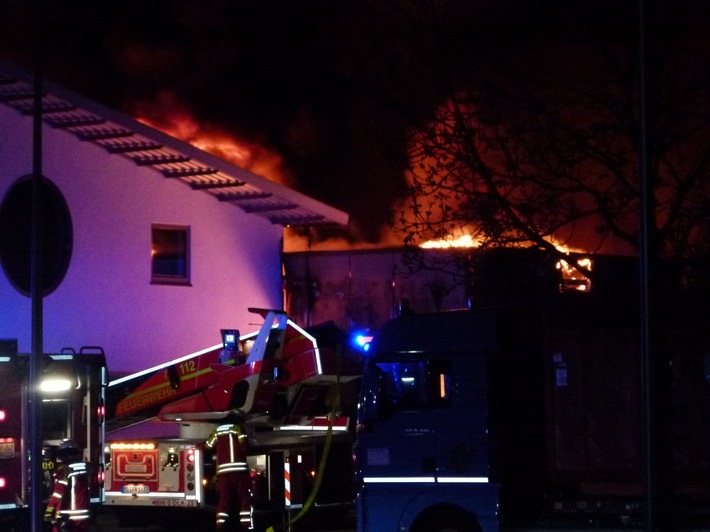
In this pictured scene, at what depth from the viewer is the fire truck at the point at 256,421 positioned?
15.0 metres

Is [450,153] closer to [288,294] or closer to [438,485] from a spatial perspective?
[438,485]

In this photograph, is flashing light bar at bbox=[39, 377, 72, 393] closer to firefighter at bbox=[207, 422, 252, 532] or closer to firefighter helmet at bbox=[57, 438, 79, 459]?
firefighter helmet at bbox=[57, 438, 79, 459]

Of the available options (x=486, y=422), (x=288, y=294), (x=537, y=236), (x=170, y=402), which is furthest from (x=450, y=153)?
(x=288, y=294)

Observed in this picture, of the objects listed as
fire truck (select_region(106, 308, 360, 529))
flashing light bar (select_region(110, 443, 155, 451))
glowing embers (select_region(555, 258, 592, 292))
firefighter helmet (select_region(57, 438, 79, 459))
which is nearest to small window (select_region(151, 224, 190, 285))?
fire truck (select_region(106, 308, 360, 529))

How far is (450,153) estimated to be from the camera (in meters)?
14.4

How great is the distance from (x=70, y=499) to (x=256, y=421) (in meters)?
3.33

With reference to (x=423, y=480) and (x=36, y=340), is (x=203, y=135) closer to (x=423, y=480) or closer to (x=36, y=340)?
(x=36, y=340)

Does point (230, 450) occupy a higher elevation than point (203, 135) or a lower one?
lower

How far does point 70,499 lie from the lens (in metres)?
13.1

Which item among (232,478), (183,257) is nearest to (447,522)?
(232,478)

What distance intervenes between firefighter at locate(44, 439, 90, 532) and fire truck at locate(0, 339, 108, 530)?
343 mm

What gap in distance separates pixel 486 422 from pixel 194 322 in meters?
12.6

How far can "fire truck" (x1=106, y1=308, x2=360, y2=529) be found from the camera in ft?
49.3

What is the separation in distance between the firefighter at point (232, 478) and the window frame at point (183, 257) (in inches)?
341
